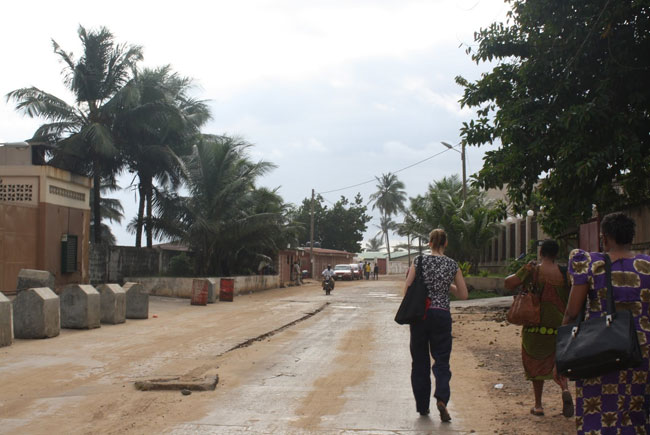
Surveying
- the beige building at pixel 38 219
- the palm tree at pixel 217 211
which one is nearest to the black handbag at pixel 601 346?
the beige building at pixel 38 219

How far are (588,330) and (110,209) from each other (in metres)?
41.0

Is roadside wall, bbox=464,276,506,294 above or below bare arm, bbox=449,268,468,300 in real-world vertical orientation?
below

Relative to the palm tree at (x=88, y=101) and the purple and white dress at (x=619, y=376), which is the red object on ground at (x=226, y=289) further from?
the purple and white dress at (x=619, y=376)

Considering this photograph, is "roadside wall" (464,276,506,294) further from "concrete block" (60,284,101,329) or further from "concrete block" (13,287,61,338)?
"concrete block" (13,287,61,338)

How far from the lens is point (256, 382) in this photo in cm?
789

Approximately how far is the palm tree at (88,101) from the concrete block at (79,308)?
16.0 m

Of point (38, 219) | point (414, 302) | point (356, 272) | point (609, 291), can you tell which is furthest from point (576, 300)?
point (356, 272)

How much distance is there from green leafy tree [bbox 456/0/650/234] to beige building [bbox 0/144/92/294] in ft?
42.8

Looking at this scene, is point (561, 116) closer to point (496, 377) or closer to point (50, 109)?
point (496, 377)

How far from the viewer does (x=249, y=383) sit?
7828mm

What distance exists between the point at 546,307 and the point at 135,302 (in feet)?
41.8

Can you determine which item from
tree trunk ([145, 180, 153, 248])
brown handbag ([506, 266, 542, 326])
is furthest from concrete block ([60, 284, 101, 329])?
tree trunk ([145, 180, 153, 248])

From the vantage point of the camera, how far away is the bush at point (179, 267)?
30.7 meters

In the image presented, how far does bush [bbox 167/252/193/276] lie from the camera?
3072cm
